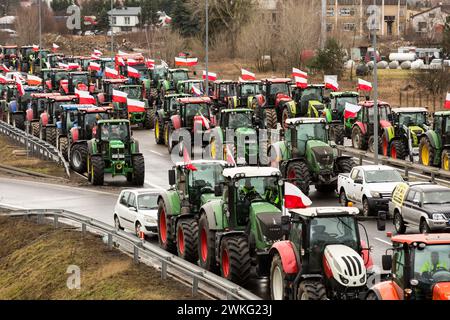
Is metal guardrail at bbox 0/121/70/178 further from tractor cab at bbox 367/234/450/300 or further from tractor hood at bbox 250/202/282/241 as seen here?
tractor cab at bbox 367/234/450/300

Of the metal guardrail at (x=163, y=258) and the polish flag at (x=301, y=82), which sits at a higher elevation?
the polish flag at (x=301, y=82)

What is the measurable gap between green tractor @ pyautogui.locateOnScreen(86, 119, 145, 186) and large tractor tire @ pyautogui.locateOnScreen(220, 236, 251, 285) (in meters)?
18.4

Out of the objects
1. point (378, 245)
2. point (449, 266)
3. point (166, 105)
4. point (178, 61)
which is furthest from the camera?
point (178, 61)

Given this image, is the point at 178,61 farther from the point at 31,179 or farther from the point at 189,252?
the point at 189,252

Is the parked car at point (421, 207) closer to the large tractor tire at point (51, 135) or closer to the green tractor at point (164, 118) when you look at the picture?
the green tractor at point (164, 118)

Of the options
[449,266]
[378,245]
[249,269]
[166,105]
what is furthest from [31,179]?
[449,266]

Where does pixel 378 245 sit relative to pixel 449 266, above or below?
below

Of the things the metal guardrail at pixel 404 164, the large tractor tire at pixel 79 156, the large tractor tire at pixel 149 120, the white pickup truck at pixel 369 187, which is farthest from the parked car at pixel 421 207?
the large tractor tire at pixel 149 120

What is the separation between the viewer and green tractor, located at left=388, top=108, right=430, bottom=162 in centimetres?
4356

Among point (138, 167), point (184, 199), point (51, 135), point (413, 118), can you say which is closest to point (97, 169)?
point (138, 167)

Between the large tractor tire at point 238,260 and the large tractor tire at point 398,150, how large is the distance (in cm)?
2066

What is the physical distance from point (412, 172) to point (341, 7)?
117085 mm

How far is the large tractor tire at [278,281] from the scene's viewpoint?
2134 cm

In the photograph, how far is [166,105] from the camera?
54.3 meters
